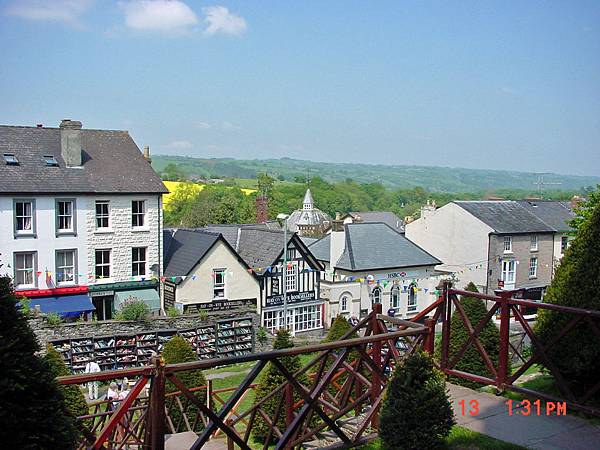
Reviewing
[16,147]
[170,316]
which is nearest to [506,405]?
[170,316]

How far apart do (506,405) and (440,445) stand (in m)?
2.37

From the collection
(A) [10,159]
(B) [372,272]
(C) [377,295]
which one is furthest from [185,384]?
(B) [372,272]

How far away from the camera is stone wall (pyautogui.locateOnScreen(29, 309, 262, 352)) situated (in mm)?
28188

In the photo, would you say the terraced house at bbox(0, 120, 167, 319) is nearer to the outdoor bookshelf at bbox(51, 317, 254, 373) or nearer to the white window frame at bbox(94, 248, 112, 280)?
the white window frame at bbox(94, 248, 112, 280)

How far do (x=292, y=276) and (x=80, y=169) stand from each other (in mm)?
13673

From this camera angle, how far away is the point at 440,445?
282 inches

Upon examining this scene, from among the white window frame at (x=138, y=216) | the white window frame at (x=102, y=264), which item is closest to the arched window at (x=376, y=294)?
the white window frame at (x=138, y=216)

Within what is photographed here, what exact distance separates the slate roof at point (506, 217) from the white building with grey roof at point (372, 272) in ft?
26.2

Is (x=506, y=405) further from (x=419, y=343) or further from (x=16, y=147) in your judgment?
(x=16, y=147)

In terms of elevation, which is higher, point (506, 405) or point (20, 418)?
point (20, 418)

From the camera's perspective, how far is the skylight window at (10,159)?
31609 millimetres

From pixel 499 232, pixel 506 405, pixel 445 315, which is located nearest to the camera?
pixel 506 405

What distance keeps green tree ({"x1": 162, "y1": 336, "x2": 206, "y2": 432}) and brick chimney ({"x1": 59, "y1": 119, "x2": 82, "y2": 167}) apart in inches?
677

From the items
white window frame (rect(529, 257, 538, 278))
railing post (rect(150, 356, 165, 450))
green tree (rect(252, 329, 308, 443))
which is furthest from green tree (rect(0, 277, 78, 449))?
white window frame (rect(529, 257, 538, 278))
